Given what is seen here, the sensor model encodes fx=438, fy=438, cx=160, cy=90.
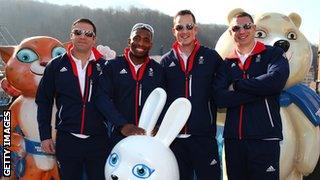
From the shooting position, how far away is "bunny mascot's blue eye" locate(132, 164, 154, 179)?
2611 mm

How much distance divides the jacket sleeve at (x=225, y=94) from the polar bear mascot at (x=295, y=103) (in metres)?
1.00

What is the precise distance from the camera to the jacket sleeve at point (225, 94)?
292cm

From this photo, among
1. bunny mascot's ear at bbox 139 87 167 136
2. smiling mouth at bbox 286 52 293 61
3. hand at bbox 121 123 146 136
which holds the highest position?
smiling mouth at bbox 286 52 293 61

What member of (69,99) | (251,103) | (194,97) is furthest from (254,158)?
(69,99)

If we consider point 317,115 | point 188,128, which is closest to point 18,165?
point 188,128

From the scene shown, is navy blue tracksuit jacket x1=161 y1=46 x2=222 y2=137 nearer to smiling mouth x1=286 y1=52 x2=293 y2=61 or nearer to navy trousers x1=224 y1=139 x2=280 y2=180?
navy trousers x1=224 y1=139 x2=280 y2=180

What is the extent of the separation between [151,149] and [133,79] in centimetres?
61

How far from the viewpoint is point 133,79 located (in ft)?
10.1

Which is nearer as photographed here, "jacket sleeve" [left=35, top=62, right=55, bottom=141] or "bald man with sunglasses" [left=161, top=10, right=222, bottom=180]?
"bald man with sunglasses" [left=161, top=10, right=222, bottom=180]

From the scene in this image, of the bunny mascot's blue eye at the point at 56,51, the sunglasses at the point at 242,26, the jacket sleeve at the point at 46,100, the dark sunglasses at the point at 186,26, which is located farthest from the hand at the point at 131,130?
the bunny mascot's blue eye at the point at 56,51

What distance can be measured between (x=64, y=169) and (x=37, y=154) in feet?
3.77

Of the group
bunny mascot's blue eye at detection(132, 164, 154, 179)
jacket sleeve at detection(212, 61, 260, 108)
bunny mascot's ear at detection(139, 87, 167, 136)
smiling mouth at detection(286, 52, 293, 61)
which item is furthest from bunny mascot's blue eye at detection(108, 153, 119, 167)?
smiling mouth at detection(286, 52, 293, 61)

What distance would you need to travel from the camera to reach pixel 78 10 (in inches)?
1581

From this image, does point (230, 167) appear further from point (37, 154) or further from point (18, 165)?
point (18, 165)
